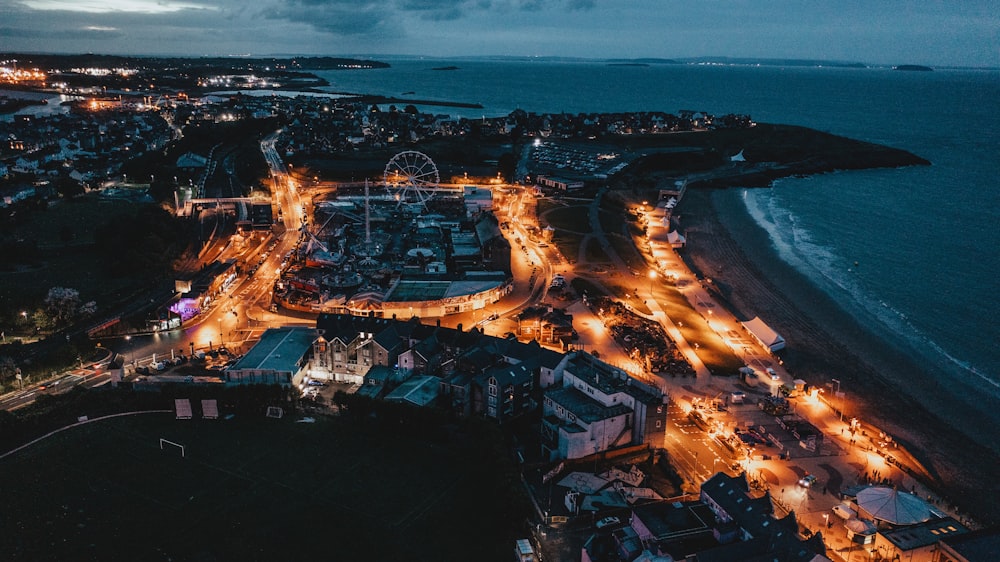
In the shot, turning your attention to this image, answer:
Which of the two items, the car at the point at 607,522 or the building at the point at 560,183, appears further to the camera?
the building at the point at 560,183

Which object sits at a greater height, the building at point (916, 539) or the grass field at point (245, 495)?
the building at point (916, 539)

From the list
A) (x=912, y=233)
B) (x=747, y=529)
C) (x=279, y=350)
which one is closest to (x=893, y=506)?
(x=747, y=529)

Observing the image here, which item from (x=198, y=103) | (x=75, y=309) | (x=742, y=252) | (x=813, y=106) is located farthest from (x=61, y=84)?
(x=813, y=106)

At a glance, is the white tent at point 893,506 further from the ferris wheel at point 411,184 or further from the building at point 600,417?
the ferris wheel at point 411,184

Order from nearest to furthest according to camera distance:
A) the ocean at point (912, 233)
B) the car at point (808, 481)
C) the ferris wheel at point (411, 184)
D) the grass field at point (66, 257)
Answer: the car at point (808, 481) → the ocean at point (912, 233) → the grass field at point (66, 257) → the ferris wheel at point (411, 184)

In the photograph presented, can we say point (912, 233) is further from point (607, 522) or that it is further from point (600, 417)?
point (607, 522)

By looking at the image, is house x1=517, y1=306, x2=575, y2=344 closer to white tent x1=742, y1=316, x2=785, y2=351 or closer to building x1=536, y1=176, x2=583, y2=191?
white tent x1=742, y1=316, x2=785, y2=351

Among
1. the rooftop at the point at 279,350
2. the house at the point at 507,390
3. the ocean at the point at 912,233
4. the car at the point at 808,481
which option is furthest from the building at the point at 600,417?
the ocean at the point at 912,233
